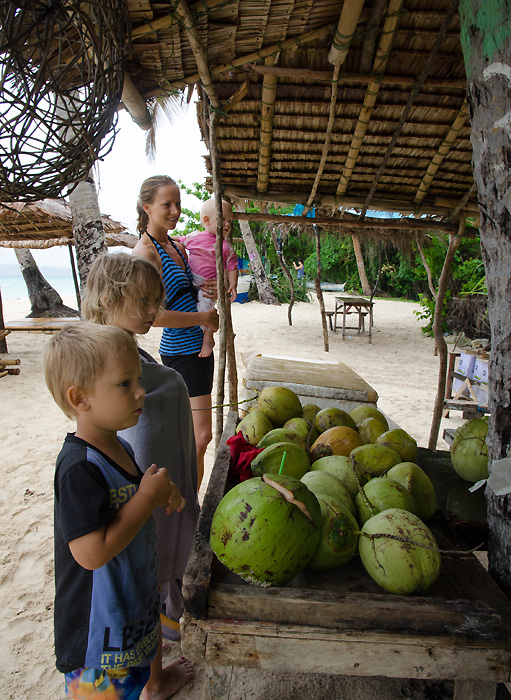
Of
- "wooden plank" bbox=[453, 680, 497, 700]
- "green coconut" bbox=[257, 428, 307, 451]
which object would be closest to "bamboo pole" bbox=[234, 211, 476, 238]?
"green coconut" bbox=[257, 428, 307, 451]

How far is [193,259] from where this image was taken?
3.47 meters

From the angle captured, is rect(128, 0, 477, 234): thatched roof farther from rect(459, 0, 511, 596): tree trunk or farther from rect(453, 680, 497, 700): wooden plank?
rect(453, 680, 497, 700): wooden plank

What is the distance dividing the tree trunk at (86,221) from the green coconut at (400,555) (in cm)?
442

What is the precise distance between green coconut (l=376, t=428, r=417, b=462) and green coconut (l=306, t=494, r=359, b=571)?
0.54 m

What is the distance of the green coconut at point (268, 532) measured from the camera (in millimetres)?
1023

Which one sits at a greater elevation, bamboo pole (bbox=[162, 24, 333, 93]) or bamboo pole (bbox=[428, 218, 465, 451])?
bamboo pole (bbox=[162, 24, 333, 93])

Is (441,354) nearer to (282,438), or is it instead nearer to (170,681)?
(282,438)

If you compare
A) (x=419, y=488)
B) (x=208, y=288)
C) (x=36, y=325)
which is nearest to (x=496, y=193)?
(x=419, y=488)

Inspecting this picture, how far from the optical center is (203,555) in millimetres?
1103

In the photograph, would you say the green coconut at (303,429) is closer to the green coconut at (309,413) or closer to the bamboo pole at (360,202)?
the green coconut at (309,413)

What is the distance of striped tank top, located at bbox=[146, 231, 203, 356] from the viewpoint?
7.30ft

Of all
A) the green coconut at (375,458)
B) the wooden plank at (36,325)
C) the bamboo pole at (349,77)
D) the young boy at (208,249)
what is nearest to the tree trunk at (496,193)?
the green coconut at (375,458)

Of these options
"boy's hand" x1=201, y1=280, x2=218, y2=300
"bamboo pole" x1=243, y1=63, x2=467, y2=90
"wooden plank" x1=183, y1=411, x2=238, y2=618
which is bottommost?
"wooden plank" x1=183, y1=411, x2=238, y2=618

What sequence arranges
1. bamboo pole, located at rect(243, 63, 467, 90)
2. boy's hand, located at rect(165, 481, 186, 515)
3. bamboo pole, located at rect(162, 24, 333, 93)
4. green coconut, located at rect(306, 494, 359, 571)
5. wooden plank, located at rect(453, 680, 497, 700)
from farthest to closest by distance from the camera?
bamboo pole, located at rect(243, 63, 467, 90)
bamboo pole, located at rect(162, 24, 333, 93)
boy's hand, located at rect(165, 481, 186, 515)
green coconut, located at rect(306, 494, 359, 571)
wooden plank, located at rect(453, 680, 497, 700)
